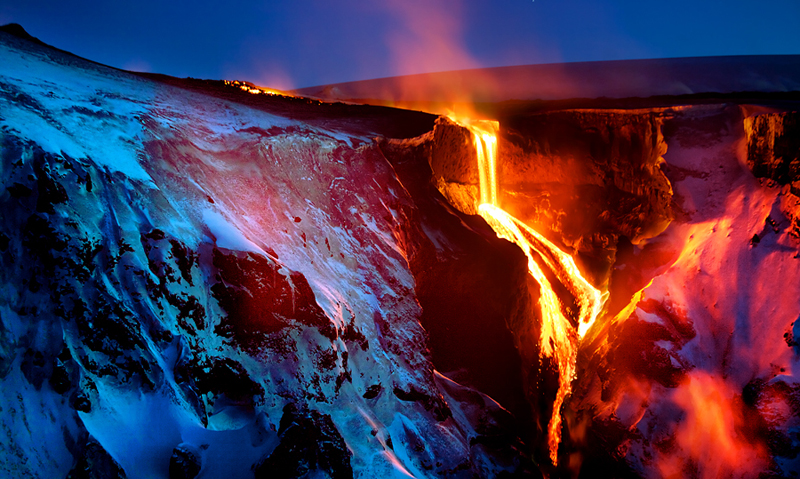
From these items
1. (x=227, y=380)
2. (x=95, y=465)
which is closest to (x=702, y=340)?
(x=227, y=380)

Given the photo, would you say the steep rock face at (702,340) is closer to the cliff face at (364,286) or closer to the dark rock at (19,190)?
the cliff face at (364,286)

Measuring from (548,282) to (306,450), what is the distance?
17.3ft

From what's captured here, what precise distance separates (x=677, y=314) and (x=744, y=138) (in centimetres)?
269

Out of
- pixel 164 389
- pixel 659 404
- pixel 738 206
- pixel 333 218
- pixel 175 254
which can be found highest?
pixel 738 206

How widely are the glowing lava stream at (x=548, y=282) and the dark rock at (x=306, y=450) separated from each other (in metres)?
3.71

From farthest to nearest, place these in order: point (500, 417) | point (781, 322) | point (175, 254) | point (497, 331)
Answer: point (497, 331), point (500, 417), point (781, 322), point (175, 254)

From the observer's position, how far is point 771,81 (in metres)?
6.30

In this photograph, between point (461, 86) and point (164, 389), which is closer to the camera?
point (164, 389)

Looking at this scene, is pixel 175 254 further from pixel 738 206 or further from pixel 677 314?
pixel 738 206

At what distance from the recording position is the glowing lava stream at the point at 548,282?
6949mm

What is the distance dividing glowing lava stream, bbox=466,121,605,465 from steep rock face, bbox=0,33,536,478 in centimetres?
121

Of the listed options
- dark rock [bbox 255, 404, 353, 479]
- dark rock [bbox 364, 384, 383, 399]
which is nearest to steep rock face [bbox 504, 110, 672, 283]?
dark rock [bbox 364, 384, 383, 399]

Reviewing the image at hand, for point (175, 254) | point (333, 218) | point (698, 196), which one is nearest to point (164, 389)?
point (175, 254)

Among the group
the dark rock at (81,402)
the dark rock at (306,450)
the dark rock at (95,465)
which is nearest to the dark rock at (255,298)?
the dark rock at (306,450)
